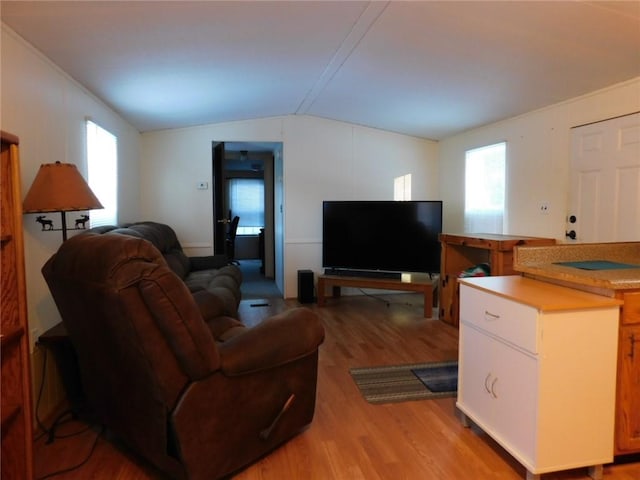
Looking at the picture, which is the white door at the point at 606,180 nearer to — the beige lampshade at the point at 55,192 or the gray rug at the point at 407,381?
the gray rug at the point at 407,381

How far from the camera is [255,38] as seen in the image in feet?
8.93

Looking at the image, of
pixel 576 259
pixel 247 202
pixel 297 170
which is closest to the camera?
pixel 576 259

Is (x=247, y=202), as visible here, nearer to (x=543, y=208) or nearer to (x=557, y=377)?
(x=543, y=208)

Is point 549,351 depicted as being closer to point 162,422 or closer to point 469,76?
point 162,422

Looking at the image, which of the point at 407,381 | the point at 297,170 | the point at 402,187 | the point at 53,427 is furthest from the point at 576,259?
the point at 297,170

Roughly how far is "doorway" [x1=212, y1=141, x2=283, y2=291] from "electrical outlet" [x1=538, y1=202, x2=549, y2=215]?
3.10 m

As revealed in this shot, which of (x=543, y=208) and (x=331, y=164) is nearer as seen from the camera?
(x=543, y=208)

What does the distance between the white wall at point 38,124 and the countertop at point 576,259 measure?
2.61m

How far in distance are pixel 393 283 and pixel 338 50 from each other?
255 centimetres

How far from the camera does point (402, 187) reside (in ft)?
18.8

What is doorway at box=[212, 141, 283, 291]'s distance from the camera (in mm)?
5496

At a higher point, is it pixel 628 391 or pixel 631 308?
pixel 631 308

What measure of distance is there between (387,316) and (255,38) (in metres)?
3.07

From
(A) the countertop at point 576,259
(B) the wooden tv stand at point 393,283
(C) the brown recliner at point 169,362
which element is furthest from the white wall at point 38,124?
(B) the wooden tv stand at point 393,283
